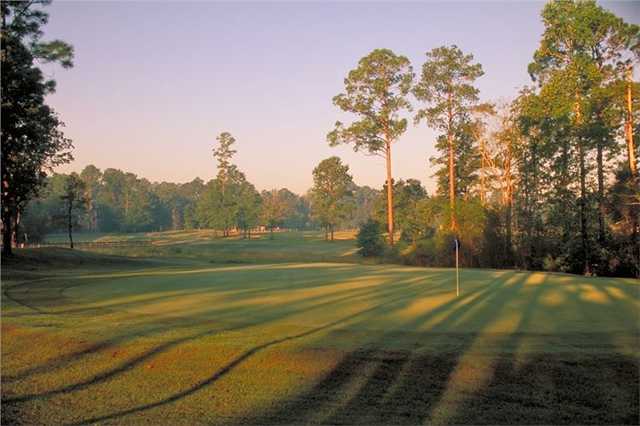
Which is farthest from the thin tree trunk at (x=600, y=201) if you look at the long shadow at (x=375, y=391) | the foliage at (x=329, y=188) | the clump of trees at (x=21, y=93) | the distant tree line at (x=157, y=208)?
the foliage at (x=329, y=188)

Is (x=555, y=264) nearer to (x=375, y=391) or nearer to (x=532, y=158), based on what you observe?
(x=532, y=158)

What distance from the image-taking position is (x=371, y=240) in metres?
55.3

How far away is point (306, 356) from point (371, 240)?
155 ft

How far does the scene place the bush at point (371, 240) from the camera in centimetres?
5343

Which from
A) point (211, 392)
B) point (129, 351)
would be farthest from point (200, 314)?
point (211, 392)

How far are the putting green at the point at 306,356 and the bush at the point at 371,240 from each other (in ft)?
123

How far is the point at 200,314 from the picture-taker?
41.7ft

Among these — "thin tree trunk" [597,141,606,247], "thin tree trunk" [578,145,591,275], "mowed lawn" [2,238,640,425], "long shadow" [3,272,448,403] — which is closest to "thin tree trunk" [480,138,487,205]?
"thin tree trunk" [578,145,591,275]

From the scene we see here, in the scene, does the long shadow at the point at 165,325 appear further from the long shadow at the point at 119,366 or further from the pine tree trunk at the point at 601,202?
the pine tree trunk at the point at 601,202

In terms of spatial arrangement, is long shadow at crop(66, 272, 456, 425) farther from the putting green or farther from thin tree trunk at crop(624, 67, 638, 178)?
thin tree trunk at crop(624, 67, 638, 178)

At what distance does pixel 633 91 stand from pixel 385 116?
20.6 m

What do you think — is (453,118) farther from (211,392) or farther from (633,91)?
(211,392)

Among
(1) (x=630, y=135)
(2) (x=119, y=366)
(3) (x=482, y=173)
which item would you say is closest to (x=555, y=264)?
(1) (x=630, y=135)

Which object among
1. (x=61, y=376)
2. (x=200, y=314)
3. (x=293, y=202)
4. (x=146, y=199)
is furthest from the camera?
(x=293, y=202)
